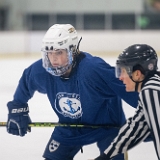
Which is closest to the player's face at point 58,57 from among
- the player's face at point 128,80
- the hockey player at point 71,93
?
the hockey player at point 71,93

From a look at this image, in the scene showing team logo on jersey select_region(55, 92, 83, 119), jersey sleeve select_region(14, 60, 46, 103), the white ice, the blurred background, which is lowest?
the white ice

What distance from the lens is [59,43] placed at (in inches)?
99.1

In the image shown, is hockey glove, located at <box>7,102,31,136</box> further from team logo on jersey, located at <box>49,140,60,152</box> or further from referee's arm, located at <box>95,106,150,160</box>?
referee's arm, located at <box>95,106,150,160</box>

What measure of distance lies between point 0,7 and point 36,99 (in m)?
5.87

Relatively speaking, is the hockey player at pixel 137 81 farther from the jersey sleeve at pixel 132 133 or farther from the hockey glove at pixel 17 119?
the hockey glove at pixel 17 119

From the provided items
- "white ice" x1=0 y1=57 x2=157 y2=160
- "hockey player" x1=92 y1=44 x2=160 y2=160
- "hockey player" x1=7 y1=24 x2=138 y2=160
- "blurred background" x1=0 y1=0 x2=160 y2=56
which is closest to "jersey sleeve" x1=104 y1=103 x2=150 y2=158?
"hockey player" x1=92 y1=44 x2=160 y2=160

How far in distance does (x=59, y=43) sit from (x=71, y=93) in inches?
10.0

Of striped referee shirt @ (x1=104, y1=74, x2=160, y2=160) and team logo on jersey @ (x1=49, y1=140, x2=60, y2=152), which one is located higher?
striped referee shirt @ (x1=104, y1=74, x2=160, y2=160)

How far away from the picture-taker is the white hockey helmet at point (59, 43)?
2473 millimetres

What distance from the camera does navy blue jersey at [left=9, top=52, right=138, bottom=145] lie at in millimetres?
2488

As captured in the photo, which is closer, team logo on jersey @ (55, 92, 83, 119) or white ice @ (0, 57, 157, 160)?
team logo on jersey @ (55, 92, 83, 119)

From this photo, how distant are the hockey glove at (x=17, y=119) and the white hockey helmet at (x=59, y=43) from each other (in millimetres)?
329

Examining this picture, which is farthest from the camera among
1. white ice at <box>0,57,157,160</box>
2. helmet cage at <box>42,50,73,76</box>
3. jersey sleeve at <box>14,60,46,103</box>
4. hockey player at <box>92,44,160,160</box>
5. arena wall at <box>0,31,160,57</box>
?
arena wall at <box>0,31,160,57</box>

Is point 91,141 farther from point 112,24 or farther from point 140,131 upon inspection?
point 112,24
